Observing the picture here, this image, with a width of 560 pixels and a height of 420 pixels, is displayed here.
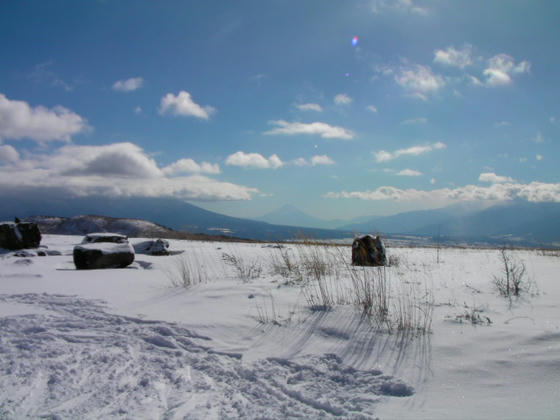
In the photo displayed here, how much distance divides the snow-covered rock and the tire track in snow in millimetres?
4135

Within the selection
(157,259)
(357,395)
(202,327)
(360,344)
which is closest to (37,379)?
(202,327)

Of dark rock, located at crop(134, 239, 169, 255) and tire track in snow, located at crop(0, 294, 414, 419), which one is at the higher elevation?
dark rock, located at crop(134, 239, 169, 255)

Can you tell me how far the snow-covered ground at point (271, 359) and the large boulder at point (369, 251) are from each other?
10.8 ft

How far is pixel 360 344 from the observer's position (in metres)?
2.50

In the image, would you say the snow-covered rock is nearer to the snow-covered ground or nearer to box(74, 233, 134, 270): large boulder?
box(74, 233, 134, 270): large boulder

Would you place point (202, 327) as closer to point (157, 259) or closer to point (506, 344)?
point (506, 344)

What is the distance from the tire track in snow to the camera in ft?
5.64

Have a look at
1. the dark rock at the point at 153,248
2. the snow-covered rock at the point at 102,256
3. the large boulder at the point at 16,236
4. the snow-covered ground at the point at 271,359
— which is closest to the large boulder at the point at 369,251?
the snow-covered ground at the point at 271,359

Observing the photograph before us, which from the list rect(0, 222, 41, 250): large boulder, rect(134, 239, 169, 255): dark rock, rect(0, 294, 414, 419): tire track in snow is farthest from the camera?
rect(0, 222, 41, 250): large boulder

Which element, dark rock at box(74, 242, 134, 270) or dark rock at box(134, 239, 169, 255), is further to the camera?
dark rock at box(134, 239, 169, 255)

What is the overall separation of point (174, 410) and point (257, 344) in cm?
100

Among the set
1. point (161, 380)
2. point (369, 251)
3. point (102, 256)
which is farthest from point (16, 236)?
point (369, 251)

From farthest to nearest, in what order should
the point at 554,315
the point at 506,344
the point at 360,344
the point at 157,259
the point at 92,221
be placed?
1. the point at 92,221
2. the point at 157,259
3. the point at 554,315
4. the point at 360,344
5. the point at 506,344

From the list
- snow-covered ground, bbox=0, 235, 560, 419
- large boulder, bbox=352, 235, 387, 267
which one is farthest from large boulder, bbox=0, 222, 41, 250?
large boulder, bbox=352, 235, 387, 267
